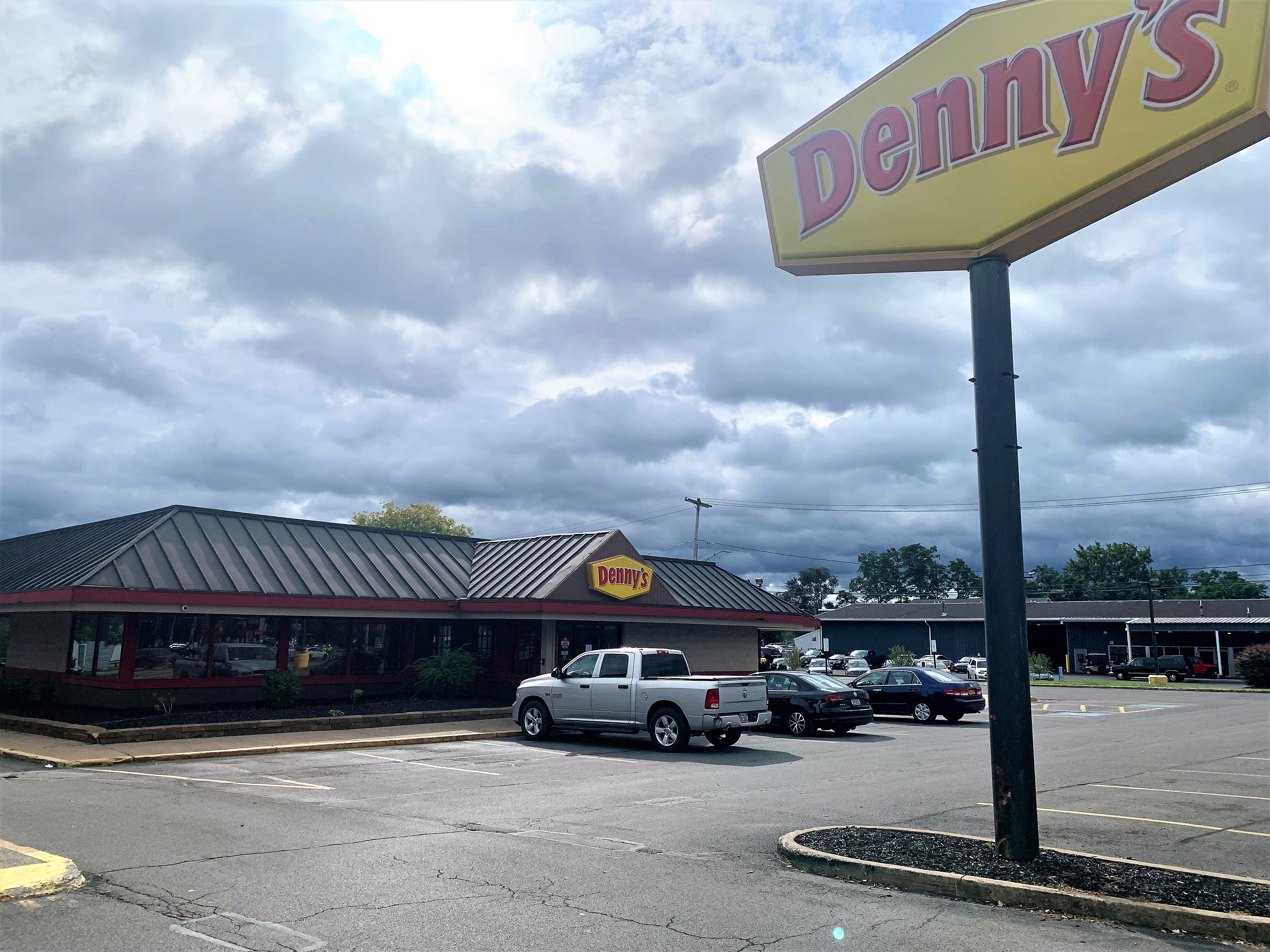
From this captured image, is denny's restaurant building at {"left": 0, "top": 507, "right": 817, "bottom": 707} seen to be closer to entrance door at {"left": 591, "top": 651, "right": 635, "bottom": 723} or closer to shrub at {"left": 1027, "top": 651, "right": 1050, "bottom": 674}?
entrance door at {"left": 591, "top": 651, "right": 635, "bottom": 723}

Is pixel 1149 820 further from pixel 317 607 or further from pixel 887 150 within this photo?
pixel 317 607

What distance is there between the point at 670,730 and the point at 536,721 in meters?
3.22

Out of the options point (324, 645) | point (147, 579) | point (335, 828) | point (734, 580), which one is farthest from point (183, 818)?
point (734, 580)

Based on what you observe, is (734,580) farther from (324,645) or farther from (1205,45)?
(1205,45)

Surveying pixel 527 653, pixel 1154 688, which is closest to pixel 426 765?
pixel 527 653

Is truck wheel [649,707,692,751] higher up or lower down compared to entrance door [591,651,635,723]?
lower down

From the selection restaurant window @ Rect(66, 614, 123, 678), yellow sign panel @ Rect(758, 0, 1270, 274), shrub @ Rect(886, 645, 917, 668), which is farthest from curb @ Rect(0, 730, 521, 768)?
shrub @ Rect(886, 645, 917, 668)

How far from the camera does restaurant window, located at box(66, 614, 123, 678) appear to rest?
20.4m

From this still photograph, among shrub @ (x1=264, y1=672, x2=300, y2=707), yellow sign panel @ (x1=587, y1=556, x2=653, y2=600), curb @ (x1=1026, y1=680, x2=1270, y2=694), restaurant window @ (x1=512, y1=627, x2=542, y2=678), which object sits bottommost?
curb @ (x1=1026, y1=680, x2=1270, y2=694)

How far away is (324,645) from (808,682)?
1191 cm

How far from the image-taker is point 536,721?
18.8 meters

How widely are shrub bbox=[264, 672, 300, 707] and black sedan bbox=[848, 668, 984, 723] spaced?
14458mm

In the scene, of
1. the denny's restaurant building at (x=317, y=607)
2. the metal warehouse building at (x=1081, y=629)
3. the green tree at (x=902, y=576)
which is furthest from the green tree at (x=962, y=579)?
the denny's restaurant building at (x=317, y=607)

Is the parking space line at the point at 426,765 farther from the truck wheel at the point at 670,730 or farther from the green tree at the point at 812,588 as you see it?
the green tree at the point at 812,588
